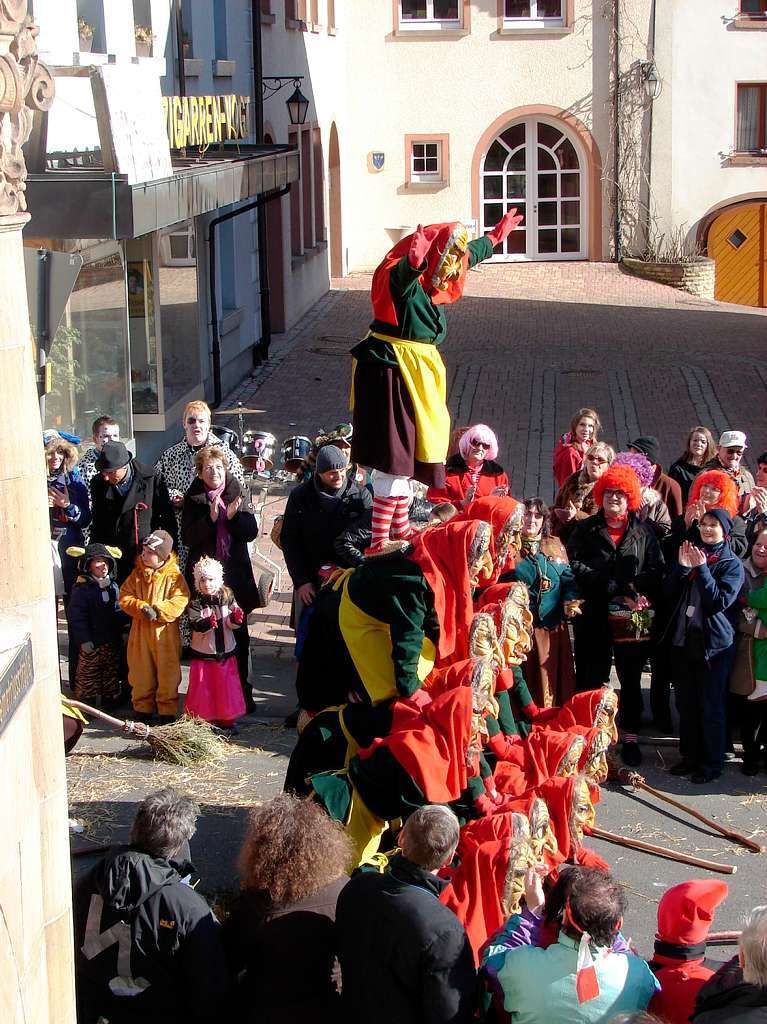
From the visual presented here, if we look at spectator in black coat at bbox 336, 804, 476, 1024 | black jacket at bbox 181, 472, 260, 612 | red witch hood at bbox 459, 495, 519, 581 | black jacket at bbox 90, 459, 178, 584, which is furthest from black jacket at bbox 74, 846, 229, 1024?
black jacket at bbox 90, 459, 178, 584

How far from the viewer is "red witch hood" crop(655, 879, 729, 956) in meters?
4.59

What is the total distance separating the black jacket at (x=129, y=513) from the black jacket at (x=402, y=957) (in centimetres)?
512

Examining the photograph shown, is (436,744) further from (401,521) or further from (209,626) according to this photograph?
(209,626)

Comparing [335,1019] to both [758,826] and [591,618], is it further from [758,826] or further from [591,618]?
[591,618]

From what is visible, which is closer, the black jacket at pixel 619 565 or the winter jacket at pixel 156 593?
the black jacket at pixel 619 565

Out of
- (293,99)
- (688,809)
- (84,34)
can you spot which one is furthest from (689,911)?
(293,99)

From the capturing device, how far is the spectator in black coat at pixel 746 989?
3.93 metres

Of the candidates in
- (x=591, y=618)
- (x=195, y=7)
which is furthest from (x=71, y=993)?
(x=195, y=7)

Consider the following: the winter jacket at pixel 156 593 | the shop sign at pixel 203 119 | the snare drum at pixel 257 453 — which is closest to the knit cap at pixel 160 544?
the winter jacket at pixel 156 593

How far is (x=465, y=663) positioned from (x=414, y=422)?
1886 millimetres

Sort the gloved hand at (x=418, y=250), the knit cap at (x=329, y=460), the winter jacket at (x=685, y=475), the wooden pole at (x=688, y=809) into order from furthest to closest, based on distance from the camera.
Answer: the winter jacket at (x=685, y=475) < the knit cap at (x=329, y=460) < the wooden pole at (x=688, y=809) < the gloved hand at (x=418, y=250)

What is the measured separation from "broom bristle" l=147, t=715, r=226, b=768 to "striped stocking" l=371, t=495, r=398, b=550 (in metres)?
1.56

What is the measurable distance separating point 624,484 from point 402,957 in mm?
4409

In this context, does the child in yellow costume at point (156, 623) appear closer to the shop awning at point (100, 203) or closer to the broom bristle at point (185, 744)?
the broom bristle at point (185, 744)
